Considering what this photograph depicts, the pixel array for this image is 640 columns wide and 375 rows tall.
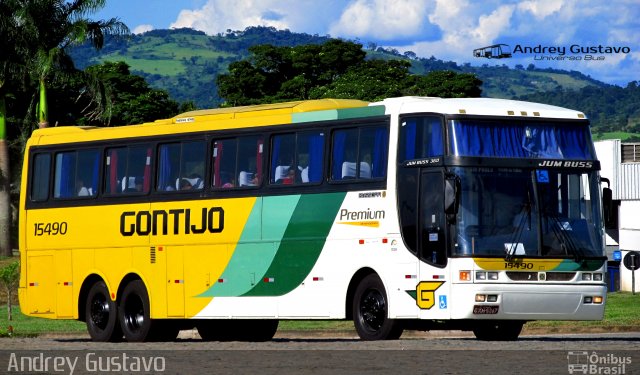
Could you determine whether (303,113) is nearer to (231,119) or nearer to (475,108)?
(231,119)

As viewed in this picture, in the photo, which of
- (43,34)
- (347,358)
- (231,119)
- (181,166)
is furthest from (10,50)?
(347,358)

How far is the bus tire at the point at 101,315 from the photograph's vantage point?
28938 millimetres

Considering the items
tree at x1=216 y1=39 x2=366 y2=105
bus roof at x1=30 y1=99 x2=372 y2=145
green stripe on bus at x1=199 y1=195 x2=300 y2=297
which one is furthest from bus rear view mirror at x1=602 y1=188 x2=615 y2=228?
tree at x1=216 y1=39 x2=366 y2=105

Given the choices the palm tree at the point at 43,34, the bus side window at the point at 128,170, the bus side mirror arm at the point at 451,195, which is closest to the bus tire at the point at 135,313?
the bus side window at the point at 128,170

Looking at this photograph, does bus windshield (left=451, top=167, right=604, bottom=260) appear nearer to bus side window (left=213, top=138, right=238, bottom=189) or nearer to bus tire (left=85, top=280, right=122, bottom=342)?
bus side window (left=213, top=138, right=238, bottom=189)

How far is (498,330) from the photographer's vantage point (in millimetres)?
25719

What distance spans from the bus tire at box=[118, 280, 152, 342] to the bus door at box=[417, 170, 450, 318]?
702cm

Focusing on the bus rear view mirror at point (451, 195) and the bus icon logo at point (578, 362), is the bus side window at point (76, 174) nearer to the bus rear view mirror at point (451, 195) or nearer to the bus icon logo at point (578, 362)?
the bus rear view mirror at point (451, 195)

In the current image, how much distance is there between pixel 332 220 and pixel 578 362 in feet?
26.7

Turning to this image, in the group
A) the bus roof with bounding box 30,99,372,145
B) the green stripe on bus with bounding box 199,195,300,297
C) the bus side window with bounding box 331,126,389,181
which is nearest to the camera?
the bus side window with bounding box 331,126,389,181

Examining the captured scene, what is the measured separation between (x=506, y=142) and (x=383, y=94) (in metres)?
80.3

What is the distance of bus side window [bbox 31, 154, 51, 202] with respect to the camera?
30.8 metres

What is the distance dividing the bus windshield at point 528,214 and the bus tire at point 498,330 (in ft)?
7.93

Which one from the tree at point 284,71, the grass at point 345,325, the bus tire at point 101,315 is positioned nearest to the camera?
the bus tire at point 101,315
